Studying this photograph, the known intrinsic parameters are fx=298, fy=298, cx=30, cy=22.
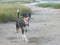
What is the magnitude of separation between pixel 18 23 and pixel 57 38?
201 centimetres

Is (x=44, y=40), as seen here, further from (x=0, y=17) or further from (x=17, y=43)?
(x=0, y=17)

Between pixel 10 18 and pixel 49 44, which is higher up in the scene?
pixel 49 44

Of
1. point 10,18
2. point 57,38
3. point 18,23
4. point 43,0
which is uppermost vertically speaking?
point 18,23

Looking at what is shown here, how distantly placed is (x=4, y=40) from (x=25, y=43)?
1.29m

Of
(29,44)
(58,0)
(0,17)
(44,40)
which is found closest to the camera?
(29,44)

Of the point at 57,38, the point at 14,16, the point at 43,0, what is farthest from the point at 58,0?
the point at 57,38

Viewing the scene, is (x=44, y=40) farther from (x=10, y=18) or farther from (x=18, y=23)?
(x=10, y=18)

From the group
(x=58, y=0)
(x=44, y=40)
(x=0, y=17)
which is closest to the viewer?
(x=44, y=40)

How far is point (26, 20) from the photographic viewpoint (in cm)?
1059

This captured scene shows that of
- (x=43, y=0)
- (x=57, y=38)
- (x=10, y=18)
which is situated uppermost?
(x=57, y=38)

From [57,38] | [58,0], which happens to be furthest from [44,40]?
[58,0]

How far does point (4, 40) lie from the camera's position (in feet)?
37.2

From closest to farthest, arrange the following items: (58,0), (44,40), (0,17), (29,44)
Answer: (29,44)
(44,40)
(0,17)
(58,0)

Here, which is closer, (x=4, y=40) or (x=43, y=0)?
(x=4, y=40)
